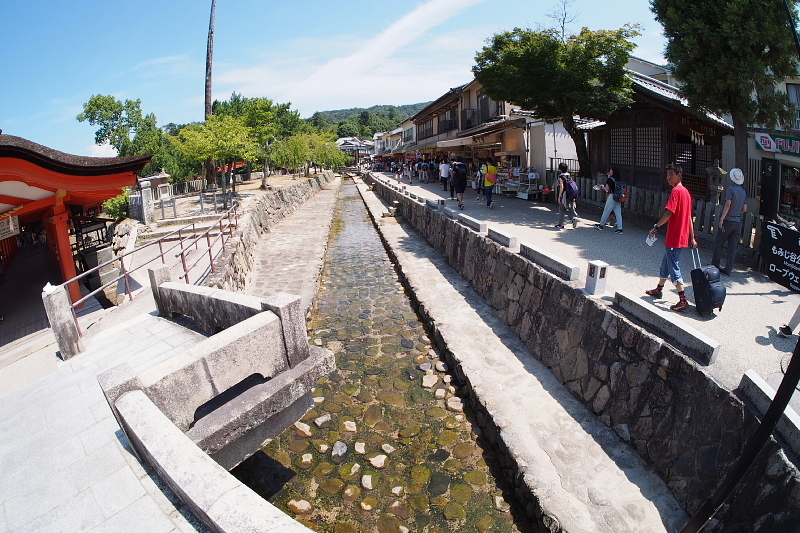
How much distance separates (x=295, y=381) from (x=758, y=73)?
9538mm

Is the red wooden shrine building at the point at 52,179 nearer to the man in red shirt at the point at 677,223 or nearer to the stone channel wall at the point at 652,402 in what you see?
the stone channel wall at the point at 652,402

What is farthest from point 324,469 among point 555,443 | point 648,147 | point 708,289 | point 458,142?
point 458,142

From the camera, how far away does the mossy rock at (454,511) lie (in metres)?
4.15

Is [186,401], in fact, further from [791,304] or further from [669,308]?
[791,304]

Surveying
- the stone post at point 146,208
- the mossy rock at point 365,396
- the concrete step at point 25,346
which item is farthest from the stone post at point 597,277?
the stone post at point 146,208

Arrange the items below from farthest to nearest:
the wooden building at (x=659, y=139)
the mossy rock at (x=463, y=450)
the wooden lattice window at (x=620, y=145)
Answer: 1. the wooden lattice window at (x=620, y=145)
2. the wooden building at (x=659, y=139)
3. the mossy rock at (x=463, y=450)

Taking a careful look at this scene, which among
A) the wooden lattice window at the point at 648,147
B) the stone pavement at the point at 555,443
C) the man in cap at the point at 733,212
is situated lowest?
the stone pavement at the point at 555,443

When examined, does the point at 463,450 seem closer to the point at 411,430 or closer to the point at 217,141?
the point at 411,430

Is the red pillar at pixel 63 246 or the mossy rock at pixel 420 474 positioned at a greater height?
the red pillar at pixel 63 246

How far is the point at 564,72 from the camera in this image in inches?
476

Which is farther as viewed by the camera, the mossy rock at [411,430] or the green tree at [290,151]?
the green tree at [290,151]

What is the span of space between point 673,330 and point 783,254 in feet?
8.93

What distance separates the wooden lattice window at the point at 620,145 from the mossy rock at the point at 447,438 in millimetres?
11463

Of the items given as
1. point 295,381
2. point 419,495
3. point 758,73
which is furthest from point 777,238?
point 295,381
